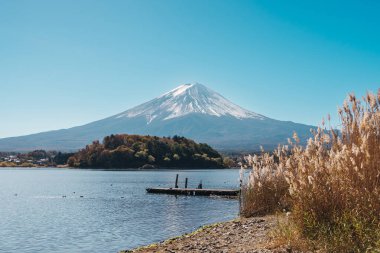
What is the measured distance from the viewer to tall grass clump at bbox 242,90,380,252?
367 inches

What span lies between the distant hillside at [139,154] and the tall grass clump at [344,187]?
124 m

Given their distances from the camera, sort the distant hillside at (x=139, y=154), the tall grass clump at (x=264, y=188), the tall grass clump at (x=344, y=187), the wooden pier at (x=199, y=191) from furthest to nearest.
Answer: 1. the distant hillside at (x=139, y=154)
2. the wooden pier at (x=199, y=191)
3. the tall grass clump at (x=264, y=188)
4. the tall grass clump at (x=344, y=187)

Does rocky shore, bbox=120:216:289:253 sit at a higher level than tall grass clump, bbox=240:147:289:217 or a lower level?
lower

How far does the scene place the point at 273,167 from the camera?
61.7 feet

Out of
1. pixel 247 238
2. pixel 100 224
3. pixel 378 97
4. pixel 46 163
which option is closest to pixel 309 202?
pixel 378 97

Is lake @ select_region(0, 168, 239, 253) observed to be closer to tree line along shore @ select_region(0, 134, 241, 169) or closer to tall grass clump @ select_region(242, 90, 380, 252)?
tall grass clump @ select_region(242, 90, 380, 252)

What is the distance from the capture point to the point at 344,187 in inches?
386

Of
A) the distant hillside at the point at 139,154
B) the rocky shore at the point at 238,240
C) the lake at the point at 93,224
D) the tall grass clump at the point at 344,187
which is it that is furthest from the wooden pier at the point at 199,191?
the distant hillside at the point at 139,154

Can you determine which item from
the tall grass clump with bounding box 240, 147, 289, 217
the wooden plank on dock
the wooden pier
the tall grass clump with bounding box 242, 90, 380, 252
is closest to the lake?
the tall grass clump with bounding box 240, 147, 289, 217

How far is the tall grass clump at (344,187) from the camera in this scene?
30.6 feet

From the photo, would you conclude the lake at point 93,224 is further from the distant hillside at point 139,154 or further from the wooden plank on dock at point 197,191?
the distant hillside at point 139,154

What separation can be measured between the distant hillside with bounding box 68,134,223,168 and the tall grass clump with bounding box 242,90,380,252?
124254mm

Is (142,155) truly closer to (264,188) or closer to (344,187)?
(264,188)

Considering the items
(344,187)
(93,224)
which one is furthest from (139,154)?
(344,187)
